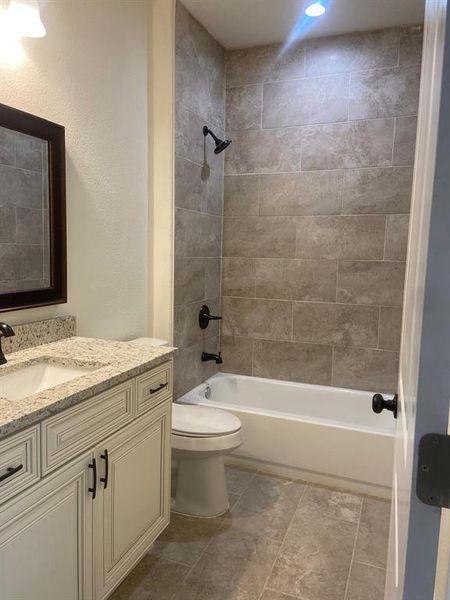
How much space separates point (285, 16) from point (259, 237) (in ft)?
4.50

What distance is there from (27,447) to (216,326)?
2243mm

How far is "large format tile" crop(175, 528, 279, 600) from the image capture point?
5.81 feet

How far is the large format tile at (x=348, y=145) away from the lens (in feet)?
9.43

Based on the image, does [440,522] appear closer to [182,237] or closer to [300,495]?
[300,495]

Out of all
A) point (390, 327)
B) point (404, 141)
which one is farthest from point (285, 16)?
point (390, 327)

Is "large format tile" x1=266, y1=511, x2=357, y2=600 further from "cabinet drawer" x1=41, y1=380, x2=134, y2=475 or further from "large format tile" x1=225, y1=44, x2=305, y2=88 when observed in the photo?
"large format tile" x1=225, y1=44, x2=305, y2=88

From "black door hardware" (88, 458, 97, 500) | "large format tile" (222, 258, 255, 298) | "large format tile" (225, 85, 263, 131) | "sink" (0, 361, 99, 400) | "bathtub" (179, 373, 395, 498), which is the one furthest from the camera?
"large format tile" (222, 258, 255, 298)

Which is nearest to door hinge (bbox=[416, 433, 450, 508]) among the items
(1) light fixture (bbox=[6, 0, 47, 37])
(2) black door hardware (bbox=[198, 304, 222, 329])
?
(1) light fixture (bbox=[6, 0, 47, 37])

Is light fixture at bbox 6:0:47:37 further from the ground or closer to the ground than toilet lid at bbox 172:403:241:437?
further from the ground

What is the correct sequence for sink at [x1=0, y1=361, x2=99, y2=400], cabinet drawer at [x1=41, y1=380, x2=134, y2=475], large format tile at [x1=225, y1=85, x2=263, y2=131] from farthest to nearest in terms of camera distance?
large format tile at [x1=225, y1=85, x2=263, y2=131] → sink at [x1=0, y1=361, x2=99, y2=400] → cabinet drawer at [x1=41, y1=380, x2=134, y2=475]

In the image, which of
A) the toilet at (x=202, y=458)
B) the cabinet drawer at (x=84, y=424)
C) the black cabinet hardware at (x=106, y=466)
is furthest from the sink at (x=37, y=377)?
→ the toilet at (x=202, y=458)

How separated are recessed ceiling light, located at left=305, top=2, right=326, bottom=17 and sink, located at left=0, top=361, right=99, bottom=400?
235 centimetres

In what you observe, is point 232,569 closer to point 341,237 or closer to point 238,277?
point 238,277

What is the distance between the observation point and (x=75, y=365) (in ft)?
5.48
